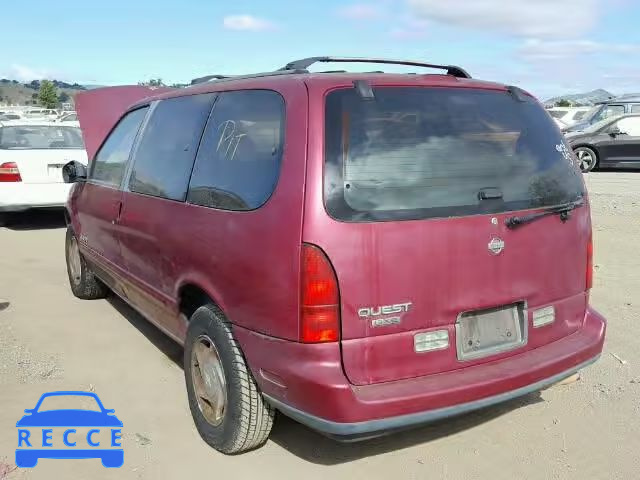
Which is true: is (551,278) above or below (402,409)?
above

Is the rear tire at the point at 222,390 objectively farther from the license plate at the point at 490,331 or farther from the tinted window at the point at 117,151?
the tinted window at the point at 117,151

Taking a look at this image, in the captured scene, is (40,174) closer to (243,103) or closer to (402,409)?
(243,103)

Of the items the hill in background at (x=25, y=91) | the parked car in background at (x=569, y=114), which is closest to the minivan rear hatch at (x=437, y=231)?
the parked car in background at (x=569, y=114)

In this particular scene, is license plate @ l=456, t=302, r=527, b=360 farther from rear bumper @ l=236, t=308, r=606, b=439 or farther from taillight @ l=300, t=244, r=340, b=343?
taillight @ l=300, t=244, r=340, b=343

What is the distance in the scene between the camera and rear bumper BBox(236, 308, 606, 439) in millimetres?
2656

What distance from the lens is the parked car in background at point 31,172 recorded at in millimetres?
9133

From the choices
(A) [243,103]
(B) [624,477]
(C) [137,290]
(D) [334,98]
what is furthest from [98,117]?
(B) [624,477]

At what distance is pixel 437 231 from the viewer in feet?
9.19

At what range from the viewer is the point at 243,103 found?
3275mm

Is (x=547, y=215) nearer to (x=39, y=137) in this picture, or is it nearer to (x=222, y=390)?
(x=222, y=390)

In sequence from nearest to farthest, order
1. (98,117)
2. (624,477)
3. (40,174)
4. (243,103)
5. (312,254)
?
1. (312,254)
2. (624,477)
3. (243,103)
4. (98,117)
5. (40,174)

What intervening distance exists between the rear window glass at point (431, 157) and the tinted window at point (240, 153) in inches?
12.1

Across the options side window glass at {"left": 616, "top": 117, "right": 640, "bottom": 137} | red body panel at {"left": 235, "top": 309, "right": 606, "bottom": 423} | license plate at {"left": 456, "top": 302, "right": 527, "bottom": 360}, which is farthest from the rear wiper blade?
side window glass at {"left": 616, "top": 117, "right": 640, "bottom": 137}

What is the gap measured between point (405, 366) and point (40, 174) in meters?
7.93
